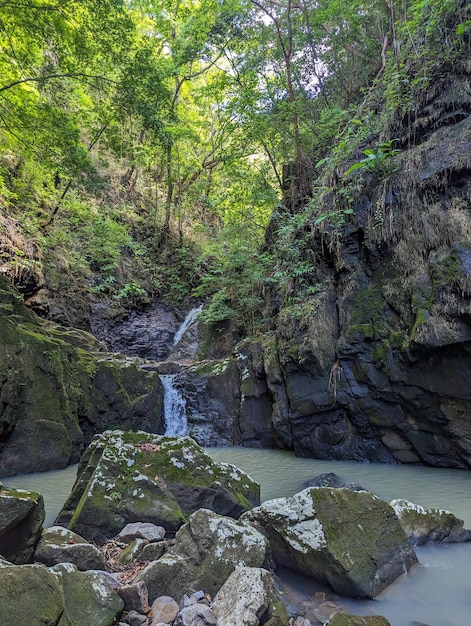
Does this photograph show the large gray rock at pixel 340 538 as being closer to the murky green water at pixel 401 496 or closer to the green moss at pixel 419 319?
the murky green water at pixel 401 496

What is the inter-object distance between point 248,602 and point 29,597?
1364 millimetres

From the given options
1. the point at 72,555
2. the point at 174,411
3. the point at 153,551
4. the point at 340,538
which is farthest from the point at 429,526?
the point at 174,411

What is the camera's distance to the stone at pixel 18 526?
2.95m

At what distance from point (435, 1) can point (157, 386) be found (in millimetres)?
11201

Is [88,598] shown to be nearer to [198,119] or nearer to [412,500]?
[412,500]

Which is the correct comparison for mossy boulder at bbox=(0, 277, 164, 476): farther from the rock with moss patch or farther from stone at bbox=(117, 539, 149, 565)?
the rock with moss patch

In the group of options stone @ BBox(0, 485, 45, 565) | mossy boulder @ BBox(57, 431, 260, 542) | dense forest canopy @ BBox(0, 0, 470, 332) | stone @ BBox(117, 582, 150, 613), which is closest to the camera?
stone @ BBox(117, 582, 150, 613)

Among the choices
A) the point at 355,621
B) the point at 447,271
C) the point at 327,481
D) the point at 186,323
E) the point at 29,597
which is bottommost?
the point at 327,481

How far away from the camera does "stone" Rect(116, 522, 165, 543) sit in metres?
3.68

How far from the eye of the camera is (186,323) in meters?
17.1

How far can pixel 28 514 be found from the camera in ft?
10.2

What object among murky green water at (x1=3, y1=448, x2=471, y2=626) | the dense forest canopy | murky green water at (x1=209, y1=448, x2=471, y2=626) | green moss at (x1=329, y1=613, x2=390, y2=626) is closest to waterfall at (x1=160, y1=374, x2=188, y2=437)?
murky green water at (x1=3, y1=448, x2=471, y2=626)

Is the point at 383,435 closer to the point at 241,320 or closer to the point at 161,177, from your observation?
the point at 241,320

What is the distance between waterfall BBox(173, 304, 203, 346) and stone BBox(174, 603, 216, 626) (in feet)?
44.4
